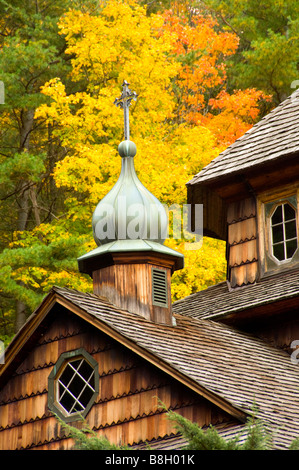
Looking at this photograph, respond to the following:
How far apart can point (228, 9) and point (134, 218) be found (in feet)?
67.4

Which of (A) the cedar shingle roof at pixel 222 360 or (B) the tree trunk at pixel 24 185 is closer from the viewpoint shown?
(A) the cedar shingle roof at pixel 222 360

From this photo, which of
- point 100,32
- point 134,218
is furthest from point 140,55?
point 134,218

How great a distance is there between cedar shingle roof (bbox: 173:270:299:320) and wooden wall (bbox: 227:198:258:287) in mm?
255

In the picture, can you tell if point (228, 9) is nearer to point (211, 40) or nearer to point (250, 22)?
point (250, 22)

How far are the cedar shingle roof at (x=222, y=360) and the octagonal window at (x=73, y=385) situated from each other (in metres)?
0.67

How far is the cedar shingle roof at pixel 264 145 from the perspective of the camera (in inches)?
687

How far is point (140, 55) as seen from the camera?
25344 millimetres

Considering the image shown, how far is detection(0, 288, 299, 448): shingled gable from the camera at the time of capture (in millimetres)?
12156

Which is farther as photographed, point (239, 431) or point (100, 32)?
point (100, 32)

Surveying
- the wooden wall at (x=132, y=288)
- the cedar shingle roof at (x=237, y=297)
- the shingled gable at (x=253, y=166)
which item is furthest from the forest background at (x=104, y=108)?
the wooden wall at (x=132, y=288)

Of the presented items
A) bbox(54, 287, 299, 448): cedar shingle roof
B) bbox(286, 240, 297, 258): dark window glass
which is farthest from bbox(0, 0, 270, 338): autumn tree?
bbox(54, 287, 299, 448): cedar shingle roof

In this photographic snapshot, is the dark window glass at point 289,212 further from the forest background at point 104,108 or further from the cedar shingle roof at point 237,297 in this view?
the forest background at point 104,108

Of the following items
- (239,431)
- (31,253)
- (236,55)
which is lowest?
(239,431)

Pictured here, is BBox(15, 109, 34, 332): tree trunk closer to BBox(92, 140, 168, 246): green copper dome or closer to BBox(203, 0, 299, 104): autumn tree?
BBox(203, 0, 299, 104): autumn tree
